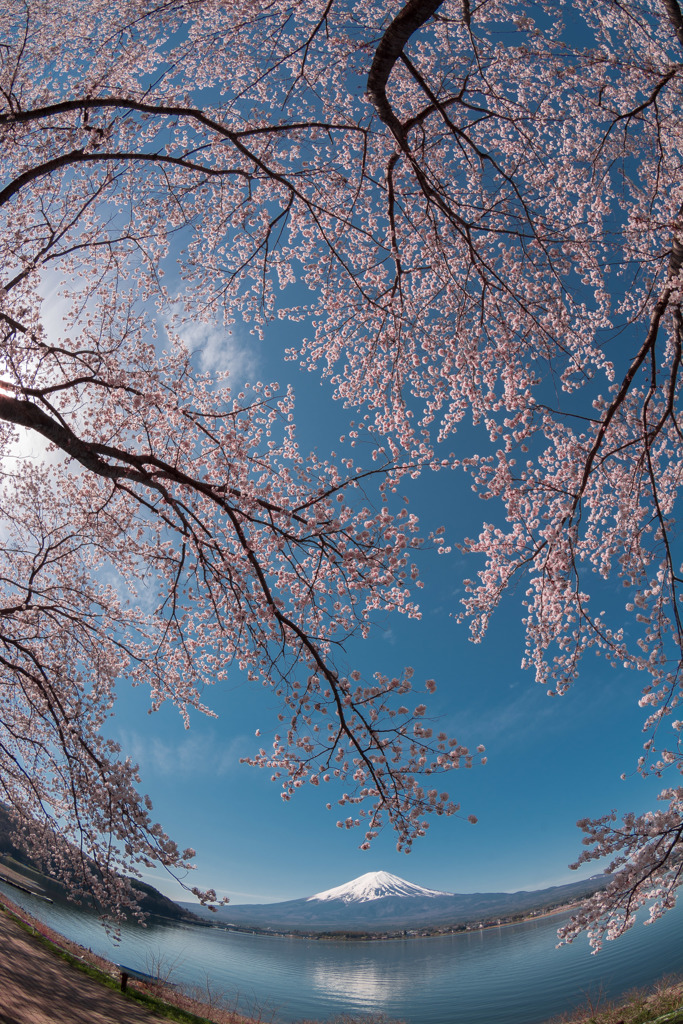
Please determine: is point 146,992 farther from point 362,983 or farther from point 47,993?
point 362,983

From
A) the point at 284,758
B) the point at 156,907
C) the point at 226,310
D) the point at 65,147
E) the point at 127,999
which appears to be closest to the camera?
the point at 284,758

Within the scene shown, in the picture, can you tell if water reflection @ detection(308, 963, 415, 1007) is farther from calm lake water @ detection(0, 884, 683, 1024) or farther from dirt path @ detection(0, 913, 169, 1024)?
dirt path @ detection(0, 913, 169, 1024)

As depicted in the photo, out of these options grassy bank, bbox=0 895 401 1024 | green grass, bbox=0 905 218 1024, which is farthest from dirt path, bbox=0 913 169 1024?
grassy bank, bbox=0 895 401 1024

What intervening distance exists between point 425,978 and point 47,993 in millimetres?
47238

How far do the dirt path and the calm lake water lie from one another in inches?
70.4

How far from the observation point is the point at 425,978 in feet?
124

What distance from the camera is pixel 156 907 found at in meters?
63.8

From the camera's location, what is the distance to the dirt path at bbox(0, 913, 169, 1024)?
4.65 metres

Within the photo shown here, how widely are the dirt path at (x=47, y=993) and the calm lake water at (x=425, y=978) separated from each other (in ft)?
5.87

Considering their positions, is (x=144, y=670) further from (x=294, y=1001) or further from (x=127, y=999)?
(x=294, y=1001)

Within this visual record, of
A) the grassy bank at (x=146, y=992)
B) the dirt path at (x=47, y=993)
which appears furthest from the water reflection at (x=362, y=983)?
the dirt path at (x=47, y=993)

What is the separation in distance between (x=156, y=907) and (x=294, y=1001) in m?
47.8

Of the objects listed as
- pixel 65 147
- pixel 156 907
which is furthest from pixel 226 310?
pixel 156 907

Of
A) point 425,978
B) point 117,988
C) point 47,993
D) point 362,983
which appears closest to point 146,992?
point 117,988
